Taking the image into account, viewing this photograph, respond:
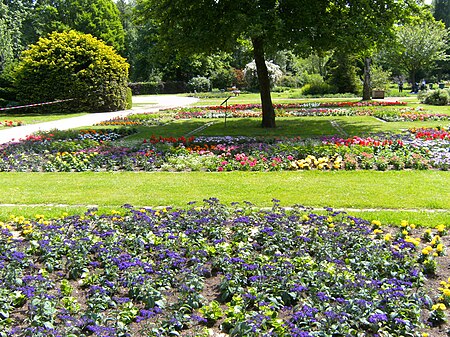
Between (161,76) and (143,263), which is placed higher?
(161,76)

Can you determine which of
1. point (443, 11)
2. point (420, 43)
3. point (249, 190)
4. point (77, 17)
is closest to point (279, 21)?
point (249, 190)

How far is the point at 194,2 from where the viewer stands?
44.1 ft

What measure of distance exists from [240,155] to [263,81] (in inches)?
238

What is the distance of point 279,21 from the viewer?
12188mm

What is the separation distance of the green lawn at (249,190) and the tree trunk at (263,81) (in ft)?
22.3

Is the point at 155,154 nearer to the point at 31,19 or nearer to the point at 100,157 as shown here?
the point at 100,157

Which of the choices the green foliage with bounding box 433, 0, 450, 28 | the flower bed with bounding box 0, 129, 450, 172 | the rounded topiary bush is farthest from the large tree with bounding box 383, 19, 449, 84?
the flower bed with bounding box 0, 129, 450, 172

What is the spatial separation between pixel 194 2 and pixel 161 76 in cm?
4252

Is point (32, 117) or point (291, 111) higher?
point (32, 117)

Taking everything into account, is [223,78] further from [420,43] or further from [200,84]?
[420,43]

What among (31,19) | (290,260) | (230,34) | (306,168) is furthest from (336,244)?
(31,19)

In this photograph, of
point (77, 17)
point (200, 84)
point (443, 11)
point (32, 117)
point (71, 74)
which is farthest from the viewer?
point (443, 11)

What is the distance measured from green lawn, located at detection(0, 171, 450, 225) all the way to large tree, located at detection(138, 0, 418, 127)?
17.1 ft

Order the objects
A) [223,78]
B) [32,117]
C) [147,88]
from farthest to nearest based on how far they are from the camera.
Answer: [223,78] → [147,88] → [32,117]
